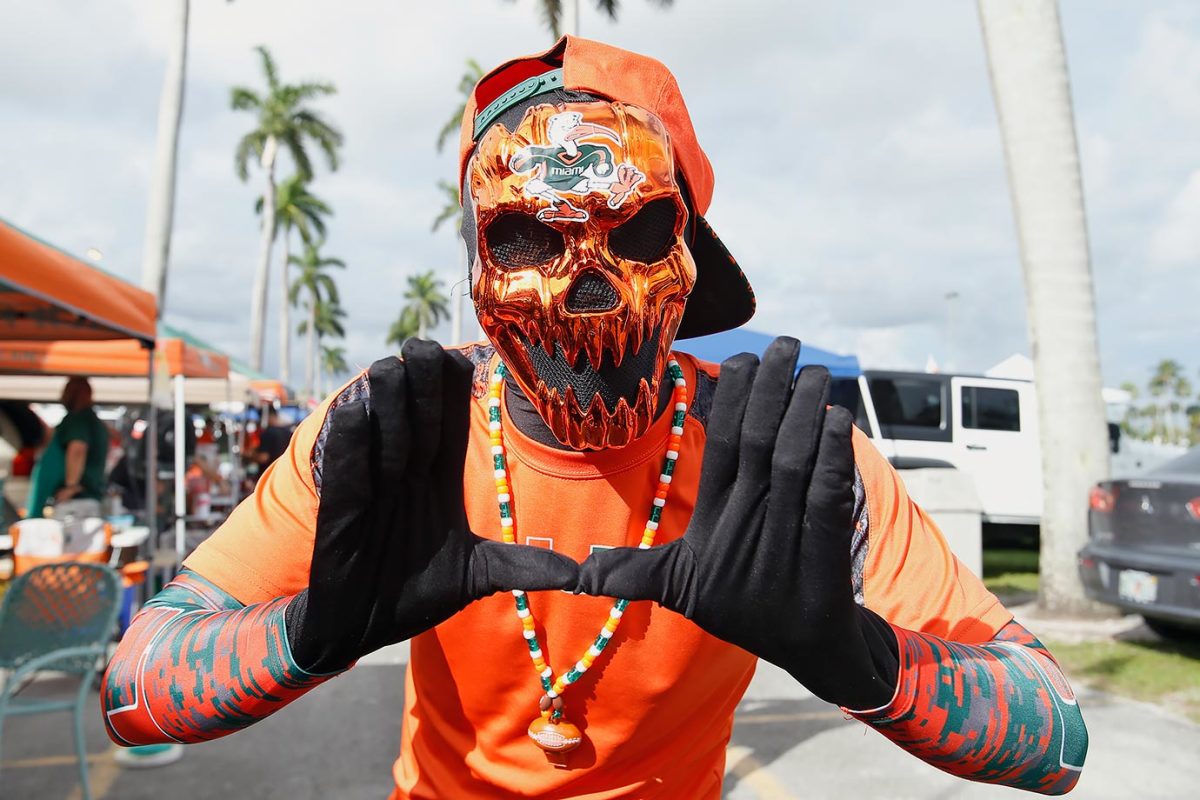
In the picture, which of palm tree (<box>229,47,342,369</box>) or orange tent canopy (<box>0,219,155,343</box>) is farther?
palm tree (<box>229,47,342,369</box>)

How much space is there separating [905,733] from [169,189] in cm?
1360

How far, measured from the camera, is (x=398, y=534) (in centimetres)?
112

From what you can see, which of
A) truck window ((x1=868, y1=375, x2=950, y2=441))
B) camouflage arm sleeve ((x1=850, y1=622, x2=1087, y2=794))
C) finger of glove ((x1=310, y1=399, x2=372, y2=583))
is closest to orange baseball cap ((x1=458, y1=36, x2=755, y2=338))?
finger of glove ((x1=310, y1=399, x2=372, y2=583))

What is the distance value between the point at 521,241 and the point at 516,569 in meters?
0.50

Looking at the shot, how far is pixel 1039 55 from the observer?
656 centimetres

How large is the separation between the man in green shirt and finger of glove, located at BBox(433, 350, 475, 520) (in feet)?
20.2

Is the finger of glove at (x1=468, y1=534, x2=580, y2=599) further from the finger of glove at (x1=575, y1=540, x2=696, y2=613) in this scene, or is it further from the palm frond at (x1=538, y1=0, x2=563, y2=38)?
the palm frond at (x1=538, y1=0, x2=563, y2=38)

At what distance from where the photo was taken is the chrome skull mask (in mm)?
1215

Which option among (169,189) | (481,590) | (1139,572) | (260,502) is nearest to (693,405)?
(481,590)

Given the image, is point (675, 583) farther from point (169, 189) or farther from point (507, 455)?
point (169, 189)

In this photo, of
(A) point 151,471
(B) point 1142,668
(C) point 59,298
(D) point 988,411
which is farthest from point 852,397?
(C) point 59,298

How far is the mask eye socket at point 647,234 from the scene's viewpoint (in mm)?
1259

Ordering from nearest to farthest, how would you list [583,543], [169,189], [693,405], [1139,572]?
1. [583,543]
2. [693,405]
3. [1139,572]
4. [169,189]

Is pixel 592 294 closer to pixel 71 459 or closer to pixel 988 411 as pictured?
pixel 71 459
